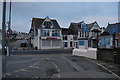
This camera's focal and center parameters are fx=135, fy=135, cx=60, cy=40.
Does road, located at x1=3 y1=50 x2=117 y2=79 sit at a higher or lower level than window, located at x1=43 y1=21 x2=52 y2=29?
lower

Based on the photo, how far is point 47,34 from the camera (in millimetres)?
42469

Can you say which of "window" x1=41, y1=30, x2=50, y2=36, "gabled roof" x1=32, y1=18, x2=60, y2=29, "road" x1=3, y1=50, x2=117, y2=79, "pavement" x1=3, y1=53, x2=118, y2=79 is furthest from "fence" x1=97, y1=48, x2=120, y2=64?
"gabled roof" x1=32, y1=18, x2=60, y2=29

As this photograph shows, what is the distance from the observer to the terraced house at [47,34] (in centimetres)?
4129

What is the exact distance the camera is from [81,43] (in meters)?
20.5

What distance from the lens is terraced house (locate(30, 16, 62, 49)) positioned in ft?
135

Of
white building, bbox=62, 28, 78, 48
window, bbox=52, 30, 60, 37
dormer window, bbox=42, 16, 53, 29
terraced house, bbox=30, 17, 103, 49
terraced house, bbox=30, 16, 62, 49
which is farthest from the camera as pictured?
white building, bbox=62, 28, 78, 48

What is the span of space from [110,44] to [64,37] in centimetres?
3064

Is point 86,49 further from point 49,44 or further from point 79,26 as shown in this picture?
point 79,26

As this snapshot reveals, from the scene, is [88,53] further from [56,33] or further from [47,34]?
[56,33]

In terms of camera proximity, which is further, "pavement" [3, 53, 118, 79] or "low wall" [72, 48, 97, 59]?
"low wall" [72, 48, 97, 59]

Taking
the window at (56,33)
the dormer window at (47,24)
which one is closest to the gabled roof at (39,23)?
the dormer window at (47,24)

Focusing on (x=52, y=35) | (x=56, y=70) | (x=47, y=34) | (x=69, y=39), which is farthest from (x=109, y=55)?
(x=69, y=39)

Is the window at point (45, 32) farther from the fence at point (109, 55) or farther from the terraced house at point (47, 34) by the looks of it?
the fence at point (109, 55)

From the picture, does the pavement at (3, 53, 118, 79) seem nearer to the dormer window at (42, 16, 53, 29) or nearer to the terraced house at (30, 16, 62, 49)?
the terraced house at (30, 16, 62, 49)
